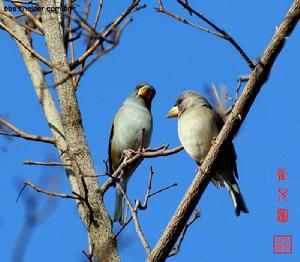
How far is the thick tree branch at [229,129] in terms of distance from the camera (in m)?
3.36

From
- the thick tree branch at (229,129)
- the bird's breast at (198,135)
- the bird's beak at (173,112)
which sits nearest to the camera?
the thick tree branch at (229,129)

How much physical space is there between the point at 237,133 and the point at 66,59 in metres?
1.41

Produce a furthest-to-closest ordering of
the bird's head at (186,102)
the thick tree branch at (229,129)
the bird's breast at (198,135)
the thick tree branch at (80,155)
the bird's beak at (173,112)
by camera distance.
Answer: the bird's beak at (173,112)
the bird's head at (186,102)
the bird's breast at (198,135)
the thick tree branch at (80,155)
the thick tree branch at (229,129)

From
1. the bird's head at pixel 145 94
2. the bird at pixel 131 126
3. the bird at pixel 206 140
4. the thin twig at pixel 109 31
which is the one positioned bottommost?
the bird at pixel 206 140

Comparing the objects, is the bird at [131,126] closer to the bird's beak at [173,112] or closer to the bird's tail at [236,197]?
the bird's beak at [173,112]

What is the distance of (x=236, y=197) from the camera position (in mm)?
4852

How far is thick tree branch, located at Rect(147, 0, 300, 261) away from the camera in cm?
336

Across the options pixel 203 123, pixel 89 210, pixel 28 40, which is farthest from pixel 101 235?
pixel 28 40

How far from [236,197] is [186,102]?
3.33 feet

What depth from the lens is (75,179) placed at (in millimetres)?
4074

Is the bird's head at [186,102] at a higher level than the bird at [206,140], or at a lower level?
higher

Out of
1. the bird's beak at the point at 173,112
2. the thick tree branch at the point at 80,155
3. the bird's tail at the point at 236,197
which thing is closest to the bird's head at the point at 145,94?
the bird's beak at the point at 173,112

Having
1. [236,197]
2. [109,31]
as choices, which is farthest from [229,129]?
[236,197]

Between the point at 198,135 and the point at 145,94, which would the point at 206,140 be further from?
the point at 145,94
